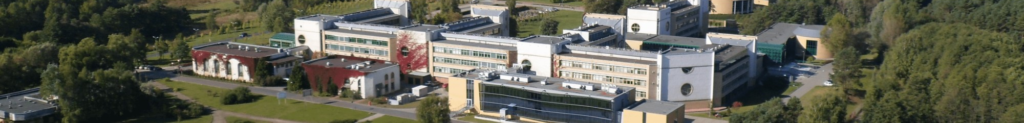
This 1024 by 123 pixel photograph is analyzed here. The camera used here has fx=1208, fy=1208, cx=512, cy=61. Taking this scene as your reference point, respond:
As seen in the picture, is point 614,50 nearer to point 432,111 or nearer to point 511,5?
point 432,111

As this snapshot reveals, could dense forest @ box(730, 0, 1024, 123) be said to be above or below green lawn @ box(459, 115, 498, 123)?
above

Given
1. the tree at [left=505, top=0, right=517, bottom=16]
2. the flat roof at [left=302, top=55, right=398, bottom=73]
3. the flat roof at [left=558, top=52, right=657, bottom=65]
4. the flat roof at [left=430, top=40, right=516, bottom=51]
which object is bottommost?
the flat roof at [left=302, top=55, right=398, bottom=73]

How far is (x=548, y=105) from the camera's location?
2614cm

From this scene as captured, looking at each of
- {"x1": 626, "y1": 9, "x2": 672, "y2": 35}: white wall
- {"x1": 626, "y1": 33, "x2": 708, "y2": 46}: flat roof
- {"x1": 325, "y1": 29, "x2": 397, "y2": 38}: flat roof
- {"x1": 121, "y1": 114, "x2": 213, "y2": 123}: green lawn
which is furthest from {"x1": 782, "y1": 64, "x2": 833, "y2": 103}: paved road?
{"x1": 121, "y1": 114, "x2": 213, "y2": 123}: green lawn

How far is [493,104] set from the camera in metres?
27.1

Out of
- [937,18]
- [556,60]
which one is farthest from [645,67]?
[937,18]

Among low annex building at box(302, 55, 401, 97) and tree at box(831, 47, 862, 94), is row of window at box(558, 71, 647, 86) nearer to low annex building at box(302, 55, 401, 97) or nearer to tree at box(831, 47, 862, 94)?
low annex building at box(302, 55, 401, 97)

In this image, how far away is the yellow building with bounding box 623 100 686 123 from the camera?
80.0 feet

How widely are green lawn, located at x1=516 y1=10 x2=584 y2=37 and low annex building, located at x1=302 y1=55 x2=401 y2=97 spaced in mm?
13211

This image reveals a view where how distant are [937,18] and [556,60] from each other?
1968 cm

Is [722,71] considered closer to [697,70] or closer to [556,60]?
[697,70]

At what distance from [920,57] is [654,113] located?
11795mm

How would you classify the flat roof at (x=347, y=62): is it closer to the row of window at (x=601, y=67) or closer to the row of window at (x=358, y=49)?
the row of window at (x=358, y=49)

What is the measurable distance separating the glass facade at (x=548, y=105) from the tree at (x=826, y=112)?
4.02 m
